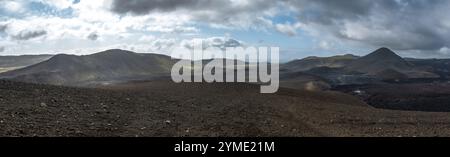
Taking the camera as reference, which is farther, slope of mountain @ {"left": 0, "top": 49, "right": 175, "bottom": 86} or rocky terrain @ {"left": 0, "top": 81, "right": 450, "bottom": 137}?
slope of mountain @ {"left": 0, "top": 49, "right": 175, "bottom": 86}

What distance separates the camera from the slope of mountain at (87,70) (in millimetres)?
109500

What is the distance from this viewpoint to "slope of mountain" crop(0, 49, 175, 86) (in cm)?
10950

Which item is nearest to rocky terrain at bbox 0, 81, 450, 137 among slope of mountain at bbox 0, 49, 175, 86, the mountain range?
the mountain range

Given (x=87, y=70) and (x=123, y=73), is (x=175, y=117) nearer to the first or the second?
(x=87, y=70)

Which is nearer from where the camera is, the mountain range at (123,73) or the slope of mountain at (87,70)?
the mountain range at (123,73)

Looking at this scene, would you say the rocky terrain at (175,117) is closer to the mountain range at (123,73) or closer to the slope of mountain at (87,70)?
the mountain range at (123,73)

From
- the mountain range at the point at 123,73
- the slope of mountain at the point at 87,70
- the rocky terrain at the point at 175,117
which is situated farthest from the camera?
the slope of mountain at the point at 87,70

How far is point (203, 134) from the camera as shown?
1450 centimetres

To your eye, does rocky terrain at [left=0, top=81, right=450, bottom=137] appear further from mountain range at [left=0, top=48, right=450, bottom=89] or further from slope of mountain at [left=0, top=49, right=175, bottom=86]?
slope of mountain at [left=0, top=49, right=175, bottom=86]

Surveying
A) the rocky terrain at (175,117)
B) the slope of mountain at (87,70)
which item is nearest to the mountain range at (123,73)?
the slope of mountain at (87,70)

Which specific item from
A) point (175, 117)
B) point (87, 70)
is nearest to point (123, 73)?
point (87, 70)

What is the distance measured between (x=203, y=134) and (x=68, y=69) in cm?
12031

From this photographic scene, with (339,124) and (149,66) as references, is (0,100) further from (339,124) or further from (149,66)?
(149,66)
